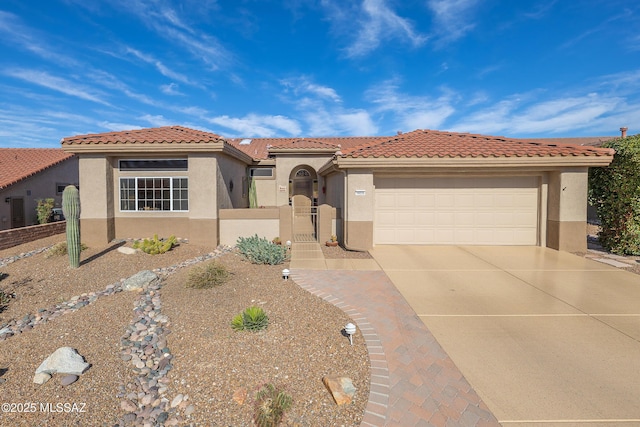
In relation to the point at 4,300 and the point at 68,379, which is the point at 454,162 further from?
the point at 4,300

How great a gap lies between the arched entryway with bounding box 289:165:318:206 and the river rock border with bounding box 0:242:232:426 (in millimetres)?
12400

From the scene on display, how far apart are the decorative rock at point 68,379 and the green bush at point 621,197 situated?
1453 centimetres

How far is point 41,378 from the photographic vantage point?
4.05 m

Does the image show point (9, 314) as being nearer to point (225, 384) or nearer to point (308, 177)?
point (225, 384)

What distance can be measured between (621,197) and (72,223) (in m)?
17.1

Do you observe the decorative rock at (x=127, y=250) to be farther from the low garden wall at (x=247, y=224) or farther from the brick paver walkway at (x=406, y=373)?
the brick paver walkway at (x=406, y=373)

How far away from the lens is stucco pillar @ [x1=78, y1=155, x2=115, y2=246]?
11953mm

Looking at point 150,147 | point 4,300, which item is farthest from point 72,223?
point 150,147

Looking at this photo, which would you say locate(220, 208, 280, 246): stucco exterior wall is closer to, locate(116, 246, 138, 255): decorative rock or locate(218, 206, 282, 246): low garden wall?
locate(218, 206, 282, 246): low garden wall

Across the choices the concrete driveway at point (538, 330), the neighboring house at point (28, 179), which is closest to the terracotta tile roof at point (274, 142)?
the neighboring house at point (28, 179)

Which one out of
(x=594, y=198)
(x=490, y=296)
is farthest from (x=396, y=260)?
(x=594, y=198)

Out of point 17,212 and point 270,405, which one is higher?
→ point 17,212

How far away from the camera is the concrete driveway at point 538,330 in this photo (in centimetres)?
337

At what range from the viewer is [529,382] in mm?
3691
